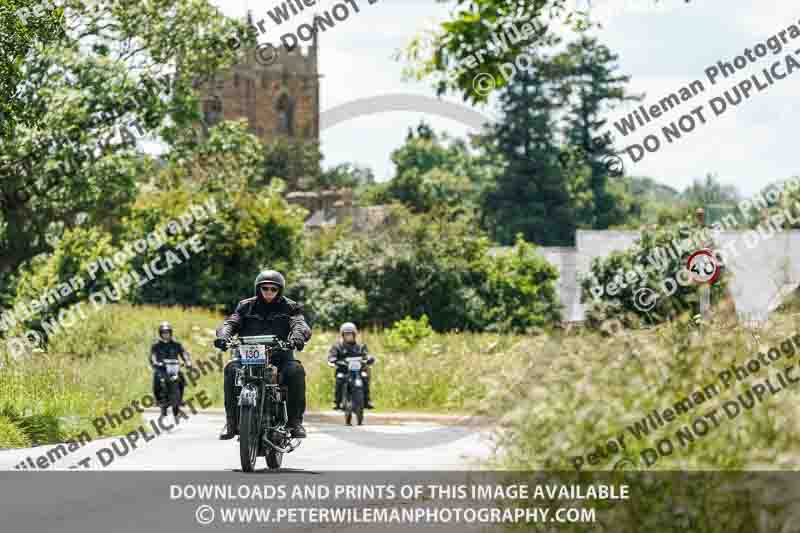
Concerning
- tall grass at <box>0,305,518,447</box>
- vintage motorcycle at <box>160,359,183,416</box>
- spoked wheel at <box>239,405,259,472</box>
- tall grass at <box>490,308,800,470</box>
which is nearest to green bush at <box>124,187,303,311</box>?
tall grass at <box>0,305,518,447</box>

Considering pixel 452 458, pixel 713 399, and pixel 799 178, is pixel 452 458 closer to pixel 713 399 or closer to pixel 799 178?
pixel 713 399

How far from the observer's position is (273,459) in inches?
508

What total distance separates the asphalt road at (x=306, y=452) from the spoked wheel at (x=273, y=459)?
73 cm

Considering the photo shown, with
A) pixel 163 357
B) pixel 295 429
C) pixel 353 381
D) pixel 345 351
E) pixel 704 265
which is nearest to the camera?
pixel 295 429

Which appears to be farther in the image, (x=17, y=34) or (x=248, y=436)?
(x=17, y=34)

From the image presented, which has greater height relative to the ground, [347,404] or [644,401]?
[644,401]

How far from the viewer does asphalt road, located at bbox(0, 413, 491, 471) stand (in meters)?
14.6

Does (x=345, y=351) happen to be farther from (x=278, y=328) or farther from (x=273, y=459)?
(x=278, y=328)

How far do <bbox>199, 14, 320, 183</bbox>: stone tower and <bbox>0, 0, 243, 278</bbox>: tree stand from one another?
299 ft

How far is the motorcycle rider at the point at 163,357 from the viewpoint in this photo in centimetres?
2273

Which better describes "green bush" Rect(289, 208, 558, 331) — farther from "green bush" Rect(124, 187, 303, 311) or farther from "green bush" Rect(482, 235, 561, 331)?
"green bush" Rect(124, 187, 303, 311)

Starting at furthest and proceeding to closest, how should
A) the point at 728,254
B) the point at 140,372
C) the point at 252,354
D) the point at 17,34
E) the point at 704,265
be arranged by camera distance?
1. the point at 728,254
2. the point at 140,372
3. the point at 704,265
4. the point at 17,34
5. the point at 252,354

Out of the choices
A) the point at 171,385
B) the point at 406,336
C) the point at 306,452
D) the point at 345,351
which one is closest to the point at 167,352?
the point at 171,385

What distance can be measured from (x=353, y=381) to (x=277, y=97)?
10981 centimetres
